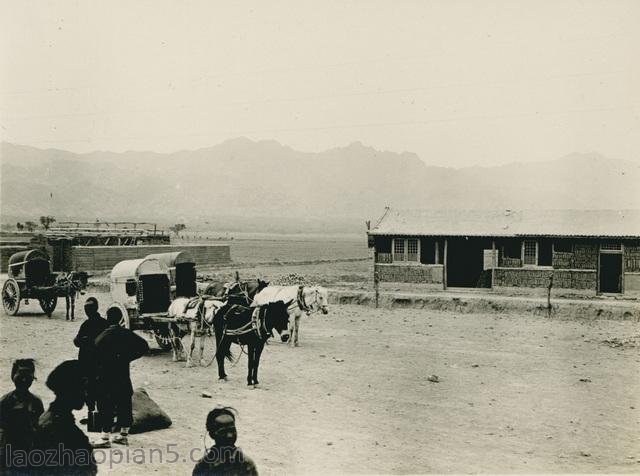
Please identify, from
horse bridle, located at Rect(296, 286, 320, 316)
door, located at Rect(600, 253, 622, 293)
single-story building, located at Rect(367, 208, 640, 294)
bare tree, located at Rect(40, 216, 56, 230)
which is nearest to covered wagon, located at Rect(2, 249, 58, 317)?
horse bridle, located at Rect(296, 286, 320, 316)

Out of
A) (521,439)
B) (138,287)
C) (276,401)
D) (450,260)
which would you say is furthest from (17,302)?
(450,260)

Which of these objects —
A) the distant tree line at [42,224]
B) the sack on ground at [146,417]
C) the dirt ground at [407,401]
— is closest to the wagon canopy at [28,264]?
the dirt ground at [407,401]

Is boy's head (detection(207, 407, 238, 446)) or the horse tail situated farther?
the horse tail

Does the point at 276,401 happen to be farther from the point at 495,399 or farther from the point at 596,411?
the point at 596,411

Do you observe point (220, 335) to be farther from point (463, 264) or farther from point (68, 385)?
point (463, 264)

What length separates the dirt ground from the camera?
7844 mm

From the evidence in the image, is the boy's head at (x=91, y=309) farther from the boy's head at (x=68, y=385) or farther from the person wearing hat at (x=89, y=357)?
the boy's head at (x=68, y=385)

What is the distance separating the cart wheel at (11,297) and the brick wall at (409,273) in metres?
15.6

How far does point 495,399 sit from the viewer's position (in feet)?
35.8

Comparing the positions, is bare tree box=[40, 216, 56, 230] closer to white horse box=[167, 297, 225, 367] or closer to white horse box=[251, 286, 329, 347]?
white horse box=[251, 286, 329, 347]

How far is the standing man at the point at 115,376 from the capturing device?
25.1 feet

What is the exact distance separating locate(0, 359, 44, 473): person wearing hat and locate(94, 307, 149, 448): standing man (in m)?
2.25

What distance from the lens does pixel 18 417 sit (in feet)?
17.2

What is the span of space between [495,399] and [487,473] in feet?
12.0
